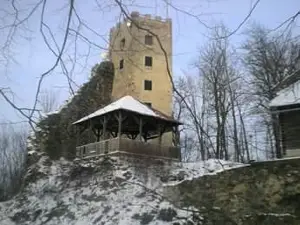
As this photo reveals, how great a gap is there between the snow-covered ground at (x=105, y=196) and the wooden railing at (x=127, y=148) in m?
0.51

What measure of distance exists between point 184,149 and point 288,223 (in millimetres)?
19270

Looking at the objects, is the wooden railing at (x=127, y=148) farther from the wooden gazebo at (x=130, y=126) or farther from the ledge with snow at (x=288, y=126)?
the ledge with snow at (x=288, y=126)

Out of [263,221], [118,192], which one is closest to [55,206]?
[118,192]

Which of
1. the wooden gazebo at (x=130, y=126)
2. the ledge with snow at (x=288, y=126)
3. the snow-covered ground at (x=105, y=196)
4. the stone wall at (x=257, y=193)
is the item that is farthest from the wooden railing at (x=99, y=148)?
the ledge with snow at (x=288, y=126)

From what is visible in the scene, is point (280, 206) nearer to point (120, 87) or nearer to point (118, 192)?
point (118, 192)

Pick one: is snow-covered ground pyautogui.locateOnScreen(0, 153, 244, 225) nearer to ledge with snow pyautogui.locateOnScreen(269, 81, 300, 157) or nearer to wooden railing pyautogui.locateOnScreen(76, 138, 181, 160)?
wooden railing pyautogui.locateOnScreen(76, 138, 181, 160)

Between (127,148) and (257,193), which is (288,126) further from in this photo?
(127,148)

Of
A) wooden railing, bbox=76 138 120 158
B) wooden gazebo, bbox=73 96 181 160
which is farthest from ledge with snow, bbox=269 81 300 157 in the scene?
wooden railing, bbox=76 138 120 158

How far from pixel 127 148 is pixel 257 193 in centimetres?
842

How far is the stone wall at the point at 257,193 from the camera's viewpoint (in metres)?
13.4

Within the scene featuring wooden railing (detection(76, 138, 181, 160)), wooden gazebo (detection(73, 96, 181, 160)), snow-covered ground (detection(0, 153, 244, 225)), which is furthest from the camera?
wooden gazebo (detection(73, 96, 181, 160))

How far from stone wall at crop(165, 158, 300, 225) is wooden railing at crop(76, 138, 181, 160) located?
6022 millimetres

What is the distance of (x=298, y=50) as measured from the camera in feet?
12.4

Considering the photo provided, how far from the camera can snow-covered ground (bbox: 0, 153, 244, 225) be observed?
50.0 ft
